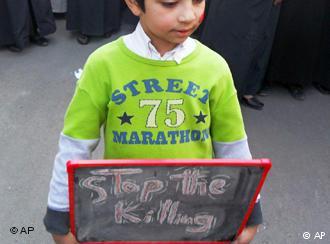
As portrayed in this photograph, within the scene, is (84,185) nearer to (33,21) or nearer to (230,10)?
(230,10)

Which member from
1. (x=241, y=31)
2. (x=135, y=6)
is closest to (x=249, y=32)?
(x=241, y=31)

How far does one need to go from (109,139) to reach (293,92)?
7.36 feet

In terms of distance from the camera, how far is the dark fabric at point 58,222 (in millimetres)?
936

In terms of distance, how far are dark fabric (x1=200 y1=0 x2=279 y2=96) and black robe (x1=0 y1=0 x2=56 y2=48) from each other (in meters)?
1.41

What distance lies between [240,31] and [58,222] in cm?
172

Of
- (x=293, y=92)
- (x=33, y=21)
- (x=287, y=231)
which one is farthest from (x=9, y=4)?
(x=287, y=231)

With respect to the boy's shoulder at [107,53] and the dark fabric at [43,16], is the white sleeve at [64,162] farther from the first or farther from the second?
the dark fabric at [43,16]

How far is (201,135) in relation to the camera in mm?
946

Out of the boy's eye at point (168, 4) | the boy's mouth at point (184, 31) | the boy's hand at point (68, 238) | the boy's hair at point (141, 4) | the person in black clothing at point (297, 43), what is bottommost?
the person in black clothing at point (297, 43)

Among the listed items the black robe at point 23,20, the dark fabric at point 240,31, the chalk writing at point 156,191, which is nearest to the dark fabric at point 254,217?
the chalk writing at point 156,191

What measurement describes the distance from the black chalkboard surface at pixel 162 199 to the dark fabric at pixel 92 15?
8.59 ft

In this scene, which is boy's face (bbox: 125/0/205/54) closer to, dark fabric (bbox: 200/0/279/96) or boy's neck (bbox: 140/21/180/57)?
boy's neck (bbox: 140/21/180/57)

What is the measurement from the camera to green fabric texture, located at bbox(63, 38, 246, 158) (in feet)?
2.84

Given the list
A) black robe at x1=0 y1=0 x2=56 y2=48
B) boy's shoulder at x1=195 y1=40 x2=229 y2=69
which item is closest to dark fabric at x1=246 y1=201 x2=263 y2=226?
boy's shoulder at x1=195 y1=40 x2=229 y2=69
